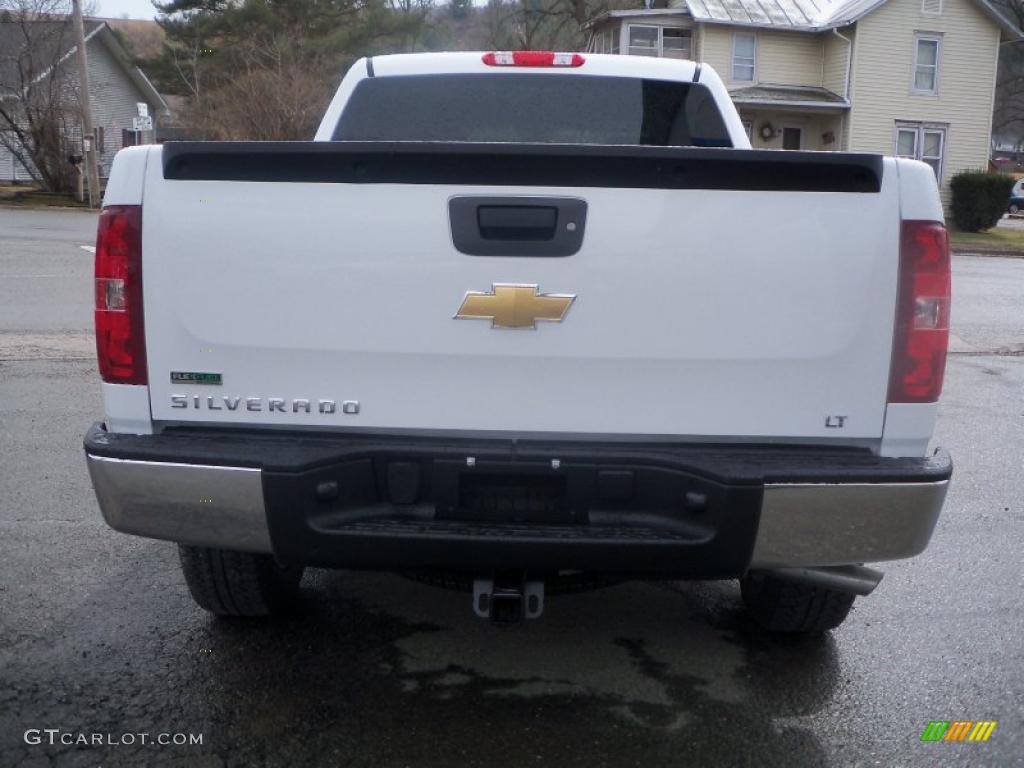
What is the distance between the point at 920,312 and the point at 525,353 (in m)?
1.10

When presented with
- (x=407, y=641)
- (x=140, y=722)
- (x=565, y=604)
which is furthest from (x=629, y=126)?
(x=140, y=722)

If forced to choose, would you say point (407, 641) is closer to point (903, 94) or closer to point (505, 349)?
point (505, 349)

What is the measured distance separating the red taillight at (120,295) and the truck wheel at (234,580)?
0.73 metres

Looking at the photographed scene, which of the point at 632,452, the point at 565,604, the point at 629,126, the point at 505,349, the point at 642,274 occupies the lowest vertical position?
the point at 565,604

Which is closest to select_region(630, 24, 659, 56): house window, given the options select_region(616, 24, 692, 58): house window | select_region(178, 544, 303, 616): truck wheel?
select_region(616, 24, 692, 58): house window

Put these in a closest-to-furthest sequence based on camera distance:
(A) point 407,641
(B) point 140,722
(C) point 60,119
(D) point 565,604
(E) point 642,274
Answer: (E) point 642,274
(B) point 140,722
(A) point 407,641
(D) point 565,604
(C) point 60,119

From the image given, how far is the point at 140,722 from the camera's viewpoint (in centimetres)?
325

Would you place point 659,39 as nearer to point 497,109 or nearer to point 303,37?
point 303,37

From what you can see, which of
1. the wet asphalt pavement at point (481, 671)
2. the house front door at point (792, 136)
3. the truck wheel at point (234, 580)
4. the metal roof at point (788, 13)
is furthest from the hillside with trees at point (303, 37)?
the truck wheel at point (234, 580)

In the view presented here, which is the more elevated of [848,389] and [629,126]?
[629,126]

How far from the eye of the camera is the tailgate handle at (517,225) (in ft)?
9.65

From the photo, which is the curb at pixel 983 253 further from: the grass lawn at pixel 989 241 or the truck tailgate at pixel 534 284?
the truck tailgate at pixel 534 284

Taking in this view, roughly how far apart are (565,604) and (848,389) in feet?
5.67

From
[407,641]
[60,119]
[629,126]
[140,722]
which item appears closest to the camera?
[140,722]
